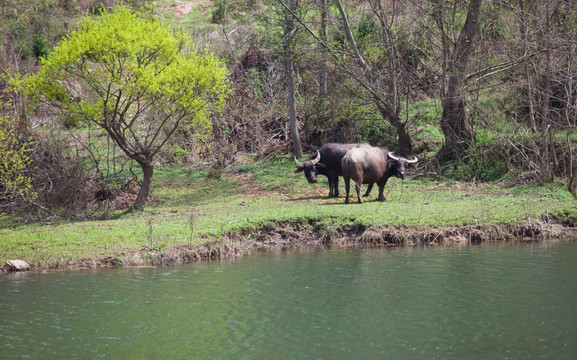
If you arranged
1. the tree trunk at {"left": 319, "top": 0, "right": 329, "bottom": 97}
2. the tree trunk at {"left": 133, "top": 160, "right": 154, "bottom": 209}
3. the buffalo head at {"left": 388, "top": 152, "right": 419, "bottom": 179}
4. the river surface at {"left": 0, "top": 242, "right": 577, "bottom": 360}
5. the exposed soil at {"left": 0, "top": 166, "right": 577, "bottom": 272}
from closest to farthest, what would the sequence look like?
1. the river surface at {"left": 0, "top": 242, "right": 577, "bottom": 360}
2. the exposed soil at {"left": 0, "top": 166, "right": 577, "bottom": 272}
3. the buffalo head at {"left": 388, "top": 152, "right": 419, "bottom": 179}
4. the tree trunk at {"left": 133, "top": 160, "right": 154, "bottom": 209}
5. the tree trunk at {"left": 319, "top": 0, "right": 329, "bottom": 97}

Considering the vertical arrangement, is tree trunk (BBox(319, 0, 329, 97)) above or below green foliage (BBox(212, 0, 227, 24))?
below

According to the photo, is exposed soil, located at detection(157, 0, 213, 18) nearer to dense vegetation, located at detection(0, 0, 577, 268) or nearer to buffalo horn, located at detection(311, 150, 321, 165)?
dense vegetation, located at detection(0, 0, 577, 268)

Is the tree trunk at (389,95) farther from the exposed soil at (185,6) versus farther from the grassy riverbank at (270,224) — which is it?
the exposed soil at (185,6)

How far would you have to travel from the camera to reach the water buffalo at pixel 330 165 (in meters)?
20.8

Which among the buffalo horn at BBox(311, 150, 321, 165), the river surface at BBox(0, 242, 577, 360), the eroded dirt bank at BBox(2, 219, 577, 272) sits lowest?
the river surface at BBox(0, 242, 577, 360)

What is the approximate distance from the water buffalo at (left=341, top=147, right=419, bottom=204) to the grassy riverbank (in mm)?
721

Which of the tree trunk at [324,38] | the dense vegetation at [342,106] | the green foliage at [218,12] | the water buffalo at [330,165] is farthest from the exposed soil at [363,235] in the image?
A: the green foliage at [218,12]

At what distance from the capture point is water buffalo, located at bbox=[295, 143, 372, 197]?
68.1ft

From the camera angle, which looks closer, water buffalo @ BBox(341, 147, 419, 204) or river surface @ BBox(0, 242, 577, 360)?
river surface @ BBox(0, 242, 577, 360)

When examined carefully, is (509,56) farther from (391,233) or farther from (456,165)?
(391,233)

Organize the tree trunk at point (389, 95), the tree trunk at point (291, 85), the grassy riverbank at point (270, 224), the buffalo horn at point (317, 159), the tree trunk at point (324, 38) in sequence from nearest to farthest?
1. the grassy riverbank at point (270, 224)
2. the buffalo horn at point (317, 159)
3. the tree trunk at point (389, 95)
4. the tree trunk at point (324, 38)
5. the tree trunk at point (291, 85)

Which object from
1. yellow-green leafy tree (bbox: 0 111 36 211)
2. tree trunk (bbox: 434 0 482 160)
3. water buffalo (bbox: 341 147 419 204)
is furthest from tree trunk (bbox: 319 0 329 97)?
yellow-green leafy tree (bbox: 0 111 36 211)

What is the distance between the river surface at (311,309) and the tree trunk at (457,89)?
31.4 feet

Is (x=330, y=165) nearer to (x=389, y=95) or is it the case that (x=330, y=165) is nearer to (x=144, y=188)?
(x=389, y=95)
